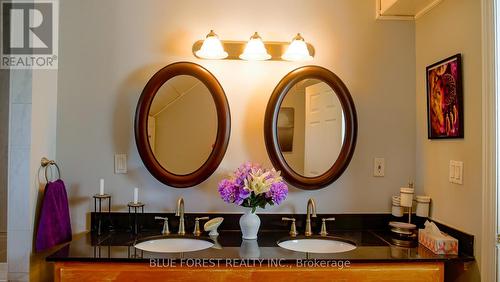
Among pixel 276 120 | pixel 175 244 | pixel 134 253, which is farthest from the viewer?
pixel 276 120

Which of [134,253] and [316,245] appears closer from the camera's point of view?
[134,253]

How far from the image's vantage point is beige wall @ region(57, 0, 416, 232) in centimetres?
194

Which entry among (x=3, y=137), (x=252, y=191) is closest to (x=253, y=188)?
(x=252, y=191)

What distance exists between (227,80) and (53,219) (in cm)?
113

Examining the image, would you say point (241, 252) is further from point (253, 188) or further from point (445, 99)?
point (445, 99)

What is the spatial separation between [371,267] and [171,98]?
1306mm

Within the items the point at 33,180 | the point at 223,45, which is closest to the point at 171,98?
the point at 223,45

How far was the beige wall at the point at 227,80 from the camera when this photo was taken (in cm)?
194

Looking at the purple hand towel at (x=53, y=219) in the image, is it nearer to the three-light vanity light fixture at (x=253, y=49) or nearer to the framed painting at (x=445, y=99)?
the three-light vanity light fixture at (x=253, y=49)

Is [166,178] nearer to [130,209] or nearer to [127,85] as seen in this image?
[130,209]

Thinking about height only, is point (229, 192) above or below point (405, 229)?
above

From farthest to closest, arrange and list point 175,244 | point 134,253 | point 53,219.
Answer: point 175,244 < point 53,219 < point 134,253

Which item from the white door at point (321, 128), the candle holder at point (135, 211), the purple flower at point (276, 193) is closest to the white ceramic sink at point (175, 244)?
the candle holder at point (135, 211)

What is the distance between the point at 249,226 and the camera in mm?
1770
